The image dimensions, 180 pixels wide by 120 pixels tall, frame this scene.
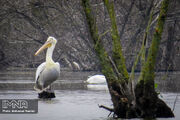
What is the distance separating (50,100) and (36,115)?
134 inches

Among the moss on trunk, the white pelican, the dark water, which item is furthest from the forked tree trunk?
the white pelican

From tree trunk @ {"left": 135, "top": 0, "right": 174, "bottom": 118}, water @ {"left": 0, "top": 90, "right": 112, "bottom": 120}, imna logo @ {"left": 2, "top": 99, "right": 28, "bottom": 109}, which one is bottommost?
water @ {"left": 0, "top": 90, "right": 112, "bottom": 120}

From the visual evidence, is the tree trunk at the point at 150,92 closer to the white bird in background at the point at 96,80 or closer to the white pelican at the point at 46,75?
the white pelican at the point at 46,75

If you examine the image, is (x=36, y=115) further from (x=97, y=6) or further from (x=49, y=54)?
(x=97, y=6)

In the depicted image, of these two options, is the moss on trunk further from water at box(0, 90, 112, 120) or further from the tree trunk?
water at box(0, 90, 112, 120)

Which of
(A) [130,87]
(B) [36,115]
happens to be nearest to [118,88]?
(A) [130,87]

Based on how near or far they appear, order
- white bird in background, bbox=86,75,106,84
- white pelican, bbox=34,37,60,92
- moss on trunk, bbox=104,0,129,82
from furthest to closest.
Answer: white bird in background, bbox=86,75,106,84 < white pelican, bbox=34,37,60,92 < moss on trunk, bbox=104,0,129,82

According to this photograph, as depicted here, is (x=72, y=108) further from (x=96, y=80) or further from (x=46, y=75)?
(x=96, y=80)

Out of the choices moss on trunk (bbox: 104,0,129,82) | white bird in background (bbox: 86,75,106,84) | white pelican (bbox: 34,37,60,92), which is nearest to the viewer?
moss on trunk (bbox: 104,0,129,82)

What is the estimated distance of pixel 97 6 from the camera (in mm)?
28969

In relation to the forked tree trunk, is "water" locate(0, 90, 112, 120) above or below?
below

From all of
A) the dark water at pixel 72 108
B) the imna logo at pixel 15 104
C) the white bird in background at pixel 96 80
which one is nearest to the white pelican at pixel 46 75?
the dark water at pixel 72 108

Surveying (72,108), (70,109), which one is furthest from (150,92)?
(72,108)

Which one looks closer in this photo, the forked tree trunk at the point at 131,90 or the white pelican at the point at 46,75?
the forked tree trunk at the point at 131,90
